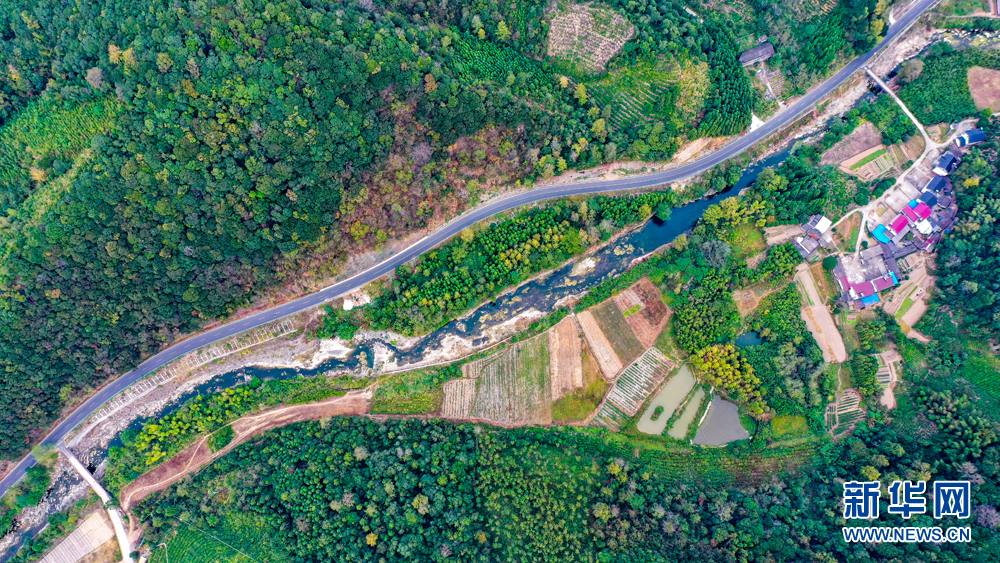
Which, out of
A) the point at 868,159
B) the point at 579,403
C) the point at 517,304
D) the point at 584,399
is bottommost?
the point at 579,403

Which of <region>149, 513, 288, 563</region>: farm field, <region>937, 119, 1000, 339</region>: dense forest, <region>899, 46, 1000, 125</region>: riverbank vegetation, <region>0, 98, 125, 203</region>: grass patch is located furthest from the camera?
<region>899, 46, 1000, 125</region>: riverbank vegetation

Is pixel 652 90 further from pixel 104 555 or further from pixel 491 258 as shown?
pixel 104 555

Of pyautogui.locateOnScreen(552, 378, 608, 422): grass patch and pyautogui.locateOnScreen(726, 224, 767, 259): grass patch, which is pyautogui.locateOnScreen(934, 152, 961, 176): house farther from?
pyautogui.locateOnScreen(552, 378, 608, 422): grass patch

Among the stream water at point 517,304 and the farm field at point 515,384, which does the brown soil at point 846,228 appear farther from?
the farm field at point 515,384

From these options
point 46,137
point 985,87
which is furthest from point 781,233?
point 46,137

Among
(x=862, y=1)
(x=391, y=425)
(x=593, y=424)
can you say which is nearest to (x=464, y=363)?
(x=391, y=425)

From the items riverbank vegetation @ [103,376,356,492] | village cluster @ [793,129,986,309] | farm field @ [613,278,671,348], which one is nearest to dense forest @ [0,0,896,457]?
riverbank vegetation @ [103,376,356,492]
